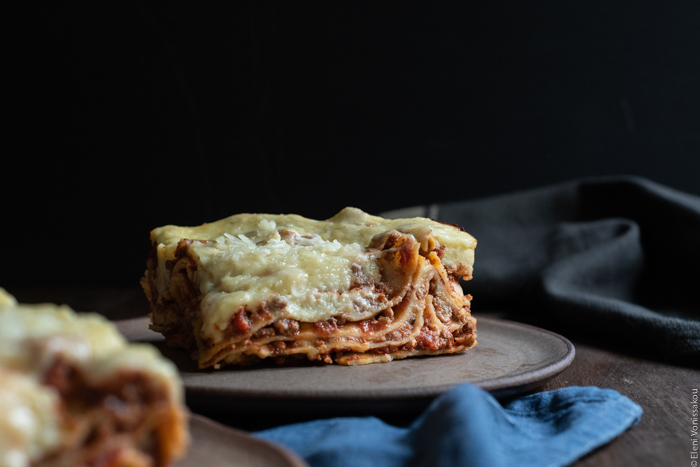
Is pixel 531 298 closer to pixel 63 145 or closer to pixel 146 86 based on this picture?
pixel 146 86

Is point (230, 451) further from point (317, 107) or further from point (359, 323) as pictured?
point (317, 107)

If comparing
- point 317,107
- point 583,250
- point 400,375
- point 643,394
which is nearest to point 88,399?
point 400,375

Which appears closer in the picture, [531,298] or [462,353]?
[462,353]

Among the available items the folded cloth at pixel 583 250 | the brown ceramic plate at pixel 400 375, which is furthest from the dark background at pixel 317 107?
the brown ceramic plate at pixel 400 375

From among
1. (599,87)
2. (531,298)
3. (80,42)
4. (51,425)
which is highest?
(80,42)

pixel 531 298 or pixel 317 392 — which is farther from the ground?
pixel 317 392

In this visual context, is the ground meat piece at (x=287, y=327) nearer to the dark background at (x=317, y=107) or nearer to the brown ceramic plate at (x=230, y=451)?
the brown ceramic plate at (x=230, y=451)

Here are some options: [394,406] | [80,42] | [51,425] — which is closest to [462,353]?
[394,406]
